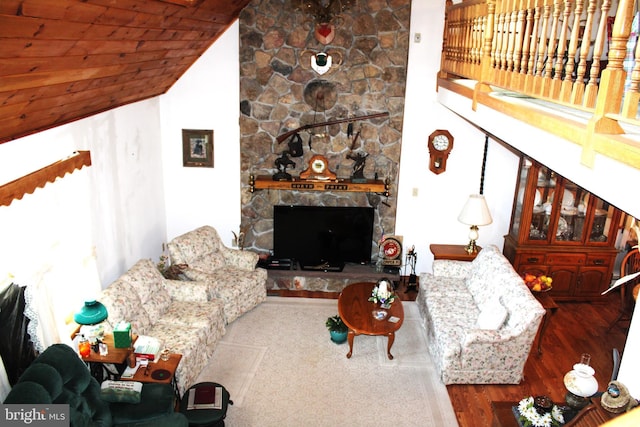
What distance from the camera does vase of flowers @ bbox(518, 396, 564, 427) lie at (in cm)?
340

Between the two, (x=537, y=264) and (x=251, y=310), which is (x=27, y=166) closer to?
(x=251, y=310)

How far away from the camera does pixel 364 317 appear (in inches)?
211

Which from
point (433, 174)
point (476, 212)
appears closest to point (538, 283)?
point (476, 212)

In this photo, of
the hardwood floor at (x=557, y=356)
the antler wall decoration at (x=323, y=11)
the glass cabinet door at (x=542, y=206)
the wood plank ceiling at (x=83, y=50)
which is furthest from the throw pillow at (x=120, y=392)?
the glass cabinet door at (x=542, y=206)

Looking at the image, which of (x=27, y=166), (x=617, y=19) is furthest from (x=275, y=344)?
(x=617, y=19)

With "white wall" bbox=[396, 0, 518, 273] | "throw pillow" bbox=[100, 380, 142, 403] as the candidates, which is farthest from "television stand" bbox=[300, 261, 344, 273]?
"throw pillow" bbox=[100, 380, 142, 403]

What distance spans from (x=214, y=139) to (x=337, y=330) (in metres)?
2.93

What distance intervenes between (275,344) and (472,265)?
2474 mm

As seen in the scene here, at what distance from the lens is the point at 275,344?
18.5 feet

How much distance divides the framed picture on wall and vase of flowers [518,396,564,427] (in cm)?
474

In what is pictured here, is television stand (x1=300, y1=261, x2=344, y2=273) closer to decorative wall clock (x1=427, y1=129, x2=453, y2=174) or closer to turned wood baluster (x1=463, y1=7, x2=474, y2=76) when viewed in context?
decorative wall clock (x1=427, y1=129, x2=453, y2=174)

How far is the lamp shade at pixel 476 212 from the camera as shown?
6.30 m

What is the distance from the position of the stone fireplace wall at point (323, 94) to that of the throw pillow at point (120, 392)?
3187 mm

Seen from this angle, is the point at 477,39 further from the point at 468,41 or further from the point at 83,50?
the point at 83,50
